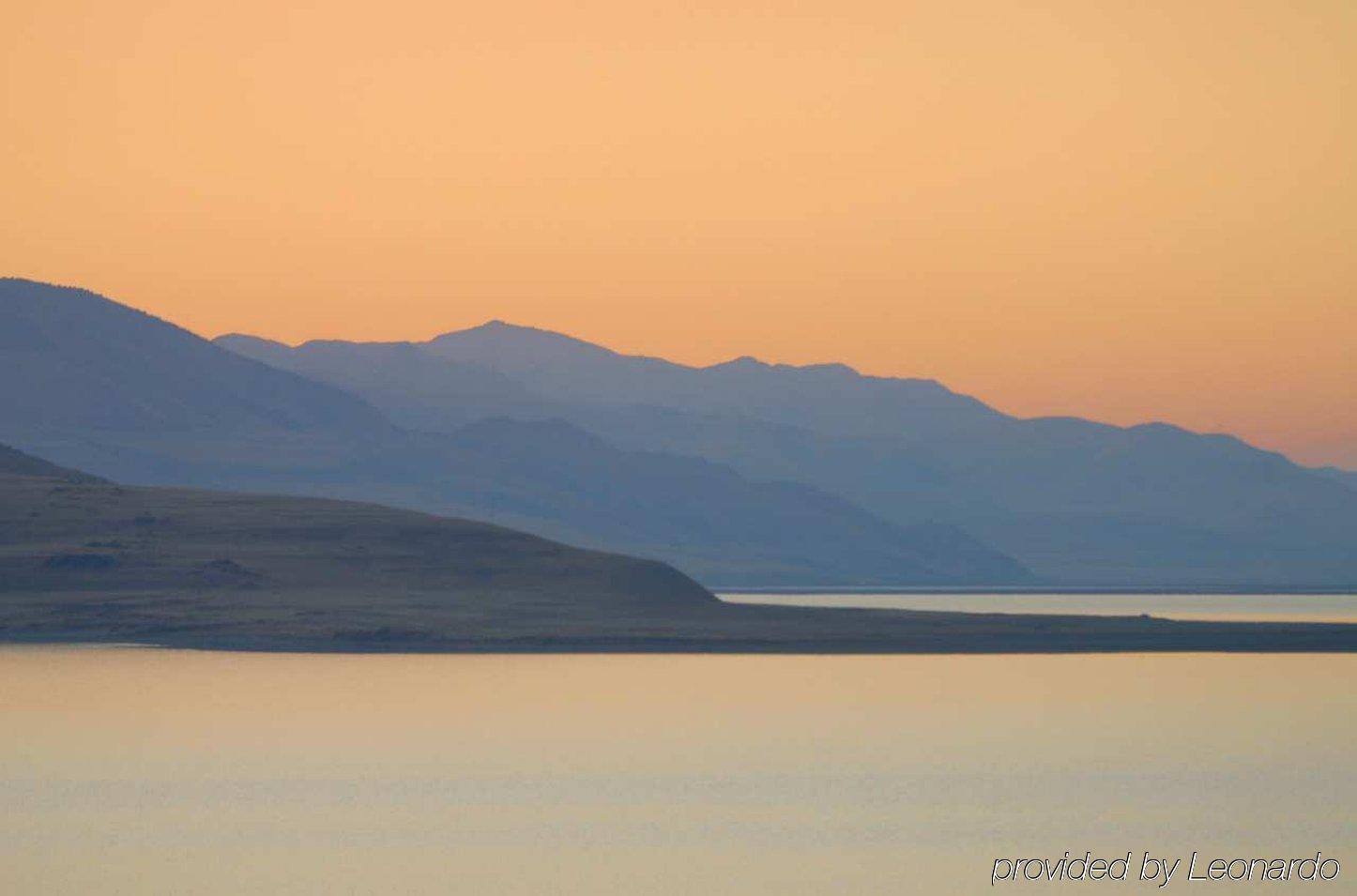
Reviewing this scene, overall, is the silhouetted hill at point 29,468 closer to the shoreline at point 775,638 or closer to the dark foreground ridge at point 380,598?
the dark foreground ridge at point 380,598

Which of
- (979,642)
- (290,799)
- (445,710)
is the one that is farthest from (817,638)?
(290,799)

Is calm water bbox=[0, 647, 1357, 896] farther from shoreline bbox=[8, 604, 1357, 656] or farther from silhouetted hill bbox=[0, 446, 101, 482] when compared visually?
silhouetted hill bbox=[0, 446, 101, 482]

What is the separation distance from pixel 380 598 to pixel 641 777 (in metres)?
68.4

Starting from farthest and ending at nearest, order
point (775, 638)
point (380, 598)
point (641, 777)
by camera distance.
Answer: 1. point (380, 598)
2. point (775, 638)
3. point (641, 777)

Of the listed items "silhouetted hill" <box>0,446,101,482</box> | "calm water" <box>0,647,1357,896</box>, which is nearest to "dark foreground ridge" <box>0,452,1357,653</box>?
"silhouetted hill" <box>0,446,101,482</box>

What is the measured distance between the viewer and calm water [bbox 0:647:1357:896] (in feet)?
158

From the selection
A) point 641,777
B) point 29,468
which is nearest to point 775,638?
point 641,777

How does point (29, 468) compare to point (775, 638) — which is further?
point (29, 468)

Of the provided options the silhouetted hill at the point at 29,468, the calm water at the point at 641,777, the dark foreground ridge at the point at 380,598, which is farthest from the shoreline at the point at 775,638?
the silhouetted hill at the point at 29,468

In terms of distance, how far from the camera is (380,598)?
128750mm

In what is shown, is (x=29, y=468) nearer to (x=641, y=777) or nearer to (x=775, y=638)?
(x=775, y=638)

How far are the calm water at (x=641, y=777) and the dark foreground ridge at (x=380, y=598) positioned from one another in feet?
54.6

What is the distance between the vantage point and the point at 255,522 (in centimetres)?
14962

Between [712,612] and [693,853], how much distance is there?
78.4 metres
